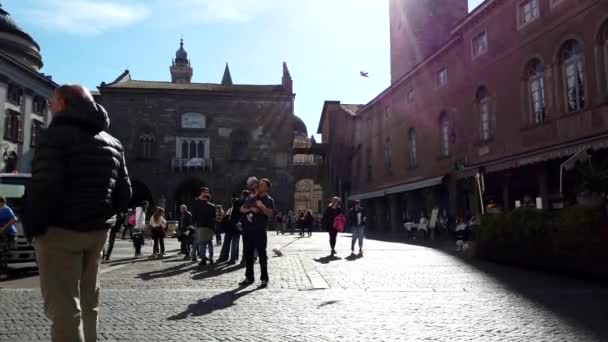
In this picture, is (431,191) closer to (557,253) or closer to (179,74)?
(557,253)

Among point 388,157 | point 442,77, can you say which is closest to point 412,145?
point 388,157

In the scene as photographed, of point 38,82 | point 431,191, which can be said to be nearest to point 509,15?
point 431,191

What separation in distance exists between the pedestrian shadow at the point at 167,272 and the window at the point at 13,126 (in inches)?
A: 1163

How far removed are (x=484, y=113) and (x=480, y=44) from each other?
315 centimetres

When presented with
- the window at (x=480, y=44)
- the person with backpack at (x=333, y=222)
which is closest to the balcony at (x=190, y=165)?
the window at (x=480, y=44)

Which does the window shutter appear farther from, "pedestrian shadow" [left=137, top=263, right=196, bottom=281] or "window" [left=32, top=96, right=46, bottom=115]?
"pedestrian shadow" [left=137, top=263, right=196, bottom=281]

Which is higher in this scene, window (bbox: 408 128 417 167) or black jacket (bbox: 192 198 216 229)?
window (bbox: 408 128 417 167)

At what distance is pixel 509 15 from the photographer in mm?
20281

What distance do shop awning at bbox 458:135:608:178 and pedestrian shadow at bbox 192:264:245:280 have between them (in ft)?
35.5

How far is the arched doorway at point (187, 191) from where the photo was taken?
44.2 m

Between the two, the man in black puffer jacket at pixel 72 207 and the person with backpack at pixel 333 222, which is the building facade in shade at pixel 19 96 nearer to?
the person with backpack at pixel 333 222

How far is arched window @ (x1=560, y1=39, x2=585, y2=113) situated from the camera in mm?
16469

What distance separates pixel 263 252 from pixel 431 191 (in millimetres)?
20412

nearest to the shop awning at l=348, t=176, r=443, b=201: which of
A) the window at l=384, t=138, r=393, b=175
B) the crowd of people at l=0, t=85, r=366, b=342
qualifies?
the window at l=384, t=138, r=393, b=175
